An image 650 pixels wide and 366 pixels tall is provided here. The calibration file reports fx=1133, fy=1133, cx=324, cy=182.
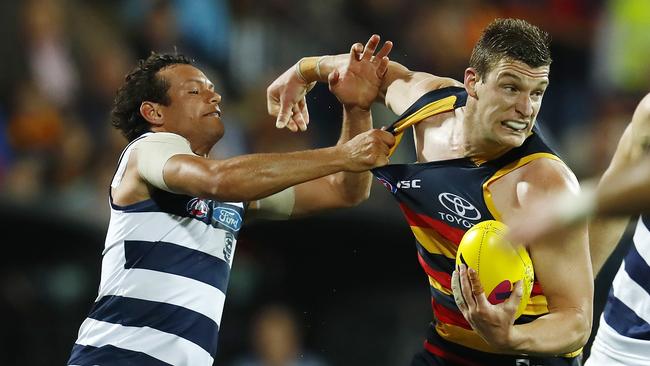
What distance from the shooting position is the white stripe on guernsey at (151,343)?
4848mm

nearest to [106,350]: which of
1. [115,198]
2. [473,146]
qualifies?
[115,198]

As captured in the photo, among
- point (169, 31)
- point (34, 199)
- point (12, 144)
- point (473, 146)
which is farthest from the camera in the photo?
point (169, 31)

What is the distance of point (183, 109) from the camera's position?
527cm

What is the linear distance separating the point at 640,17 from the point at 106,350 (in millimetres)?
6523

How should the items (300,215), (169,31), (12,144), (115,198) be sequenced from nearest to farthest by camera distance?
(115,198)
(300,215)
(12,144)
(169,31)

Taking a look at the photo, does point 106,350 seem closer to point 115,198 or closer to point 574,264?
point 115,198

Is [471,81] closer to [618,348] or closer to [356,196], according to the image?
[356,196]

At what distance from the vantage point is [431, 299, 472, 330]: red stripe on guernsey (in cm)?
487

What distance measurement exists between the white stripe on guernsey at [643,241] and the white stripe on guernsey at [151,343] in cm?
193

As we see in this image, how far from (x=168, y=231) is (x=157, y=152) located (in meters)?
0.35

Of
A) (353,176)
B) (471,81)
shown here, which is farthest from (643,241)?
(353,176)

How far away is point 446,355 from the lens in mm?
5043

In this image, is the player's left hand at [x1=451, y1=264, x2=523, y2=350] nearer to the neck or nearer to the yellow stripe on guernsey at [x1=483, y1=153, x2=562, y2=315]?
the yellow stripe on guernsey at [x1=483, y1=153, x2=562, y2=315]

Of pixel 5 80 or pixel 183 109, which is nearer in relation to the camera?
pixel 183 109
